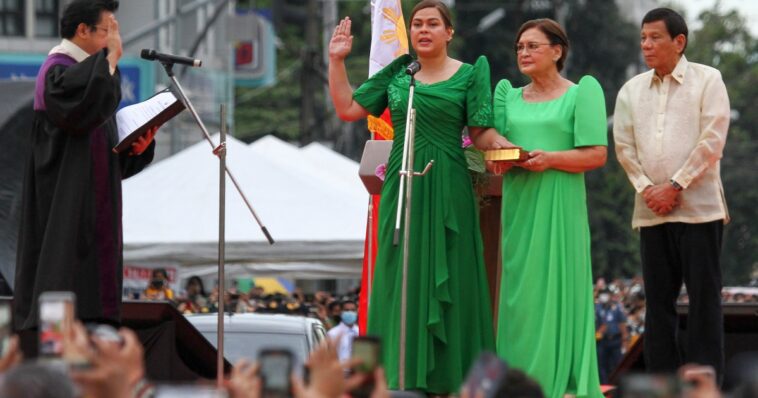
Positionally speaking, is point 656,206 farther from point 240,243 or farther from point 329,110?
point 329,110

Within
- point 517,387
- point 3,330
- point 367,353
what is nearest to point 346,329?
point 3,330

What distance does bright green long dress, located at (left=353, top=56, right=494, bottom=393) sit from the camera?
338 inches

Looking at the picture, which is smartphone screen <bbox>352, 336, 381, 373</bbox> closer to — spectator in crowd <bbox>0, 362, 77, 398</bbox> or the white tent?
spectator in crowd <bbox>0, 362, 77, 398</bbox>

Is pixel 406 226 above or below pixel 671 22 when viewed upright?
below

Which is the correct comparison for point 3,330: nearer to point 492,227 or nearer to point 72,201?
point 72,201

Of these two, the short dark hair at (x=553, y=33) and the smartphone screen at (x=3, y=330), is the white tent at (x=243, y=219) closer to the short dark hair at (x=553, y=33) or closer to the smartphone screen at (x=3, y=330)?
the short dark hair at (x=553, y=33)

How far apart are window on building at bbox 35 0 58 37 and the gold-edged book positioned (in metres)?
28.4

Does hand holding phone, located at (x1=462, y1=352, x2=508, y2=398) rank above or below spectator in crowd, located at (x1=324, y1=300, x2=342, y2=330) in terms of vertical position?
above

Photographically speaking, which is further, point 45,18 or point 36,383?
point 45,18

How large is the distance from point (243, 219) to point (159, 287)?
160cm

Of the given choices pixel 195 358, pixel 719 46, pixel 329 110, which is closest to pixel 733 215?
pixel 719 46

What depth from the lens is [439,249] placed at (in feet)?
28.5

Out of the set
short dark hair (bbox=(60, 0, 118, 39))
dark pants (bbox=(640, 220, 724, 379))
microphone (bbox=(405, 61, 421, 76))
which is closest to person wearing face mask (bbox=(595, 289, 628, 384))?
dark pants (bbox=(640, 220, 724, 379))

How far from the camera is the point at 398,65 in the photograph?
9086mm
